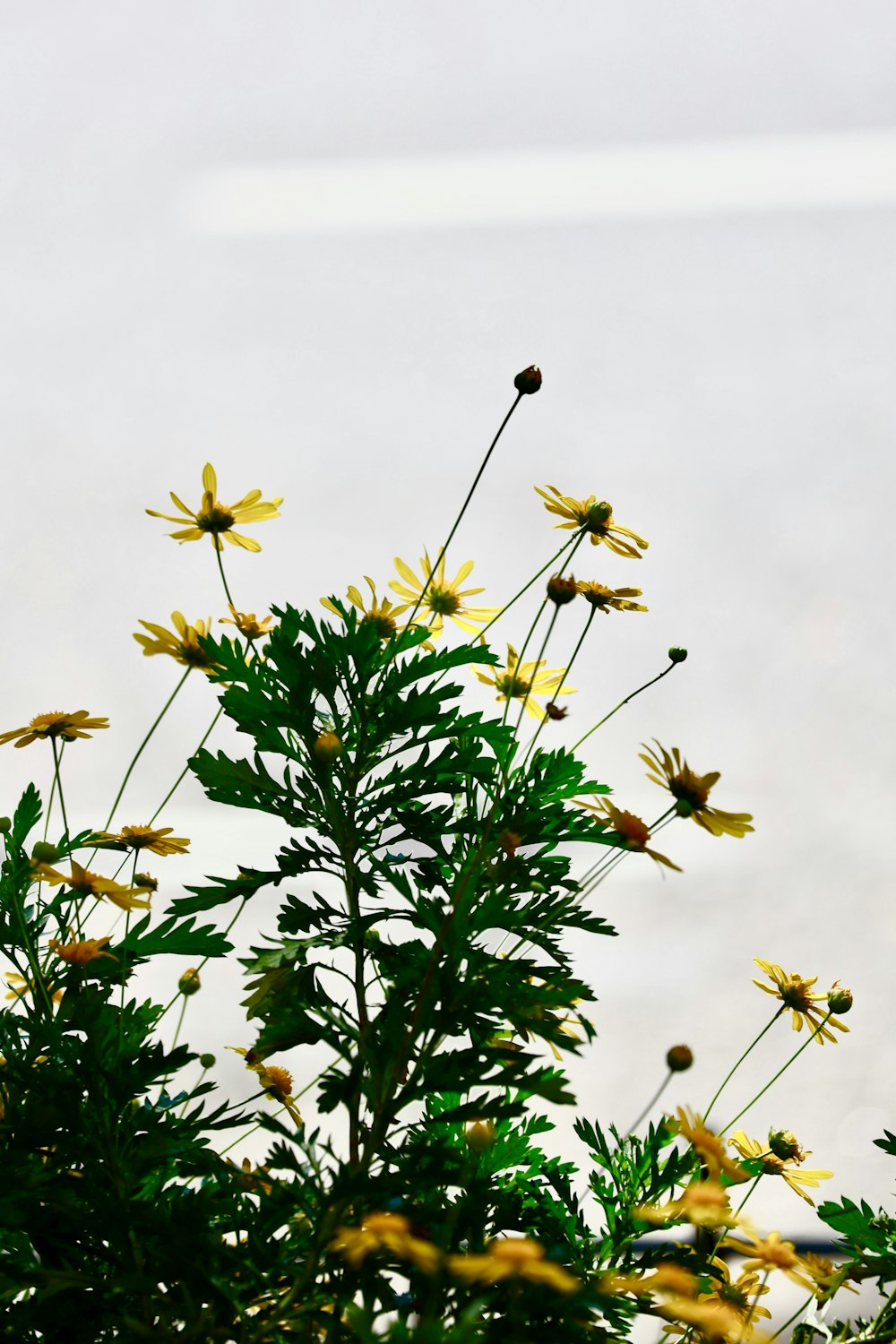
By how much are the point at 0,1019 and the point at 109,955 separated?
0.38ft

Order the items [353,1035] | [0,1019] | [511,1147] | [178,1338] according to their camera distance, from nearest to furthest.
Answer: [178,1338]
[353,1035]
[0,1019]
[511,1147]

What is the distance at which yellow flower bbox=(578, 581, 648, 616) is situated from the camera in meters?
1.34

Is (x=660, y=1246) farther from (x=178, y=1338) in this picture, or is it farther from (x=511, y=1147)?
(x=178, y=1338)

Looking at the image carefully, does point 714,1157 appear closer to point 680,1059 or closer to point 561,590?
point 680,1059

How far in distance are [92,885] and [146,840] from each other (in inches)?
8.7

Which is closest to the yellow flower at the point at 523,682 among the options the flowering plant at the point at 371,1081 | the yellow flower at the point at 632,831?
the flowering plant at the point at 371,1081

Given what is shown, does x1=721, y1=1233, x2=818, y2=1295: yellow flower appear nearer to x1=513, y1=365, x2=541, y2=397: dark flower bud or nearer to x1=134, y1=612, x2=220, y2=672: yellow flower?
x1=134, y1=612, x2=220, y2=672: yellow flower

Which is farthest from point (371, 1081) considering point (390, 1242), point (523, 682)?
point (523, 682)

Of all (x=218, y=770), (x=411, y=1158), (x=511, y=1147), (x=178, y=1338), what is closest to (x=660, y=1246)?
(x=511, y=1147)

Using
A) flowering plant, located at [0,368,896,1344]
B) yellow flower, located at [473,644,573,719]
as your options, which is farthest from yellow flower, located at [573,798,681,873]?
yellow flower, located at [473,644,573,719]

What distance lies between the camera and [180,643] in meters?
1.23

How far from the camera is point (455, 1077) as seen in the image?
2.67 ft

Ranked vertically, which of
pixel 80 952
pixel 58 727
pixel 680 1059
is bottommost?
pixel 680 1059

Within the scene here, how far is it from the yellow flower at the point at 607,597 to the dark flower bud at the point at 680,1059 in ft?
1.92
